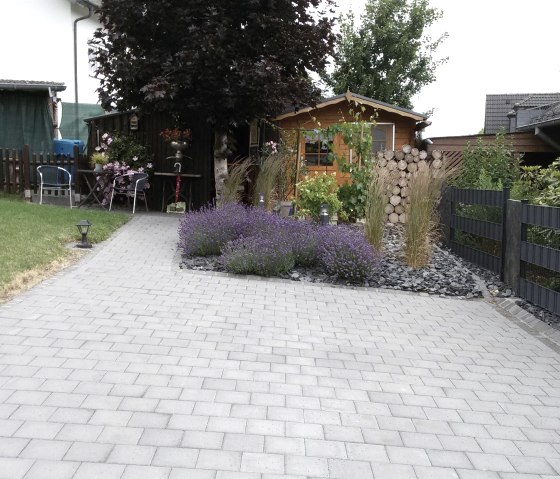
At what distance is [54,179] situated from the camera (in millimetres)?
14328

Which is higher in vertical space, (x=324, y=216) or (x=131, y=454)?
(x=324, y=216)

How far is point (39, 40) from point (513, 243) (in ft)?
64.7

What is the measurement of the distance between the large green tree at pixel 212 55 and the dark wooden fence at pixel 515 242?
14.4ft

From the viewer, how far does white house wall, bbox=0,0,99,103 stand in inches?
819

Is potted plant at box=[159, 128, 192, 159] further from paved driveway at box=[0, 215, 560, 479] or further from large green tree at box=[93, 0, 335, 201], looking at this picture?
paved driveway at box=[0, 215, 560, 479]

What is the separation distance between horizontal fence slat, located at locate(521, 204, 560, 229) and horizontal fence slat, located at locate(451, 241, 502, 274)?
1.22 metres

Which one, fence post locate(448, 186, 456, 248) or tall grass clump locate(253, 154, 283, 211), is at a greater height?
tall grass clump locate(253, 154, 283, 211)

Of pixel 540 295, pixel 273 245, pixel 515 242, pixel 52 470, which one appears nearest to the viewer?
pixel 52 470

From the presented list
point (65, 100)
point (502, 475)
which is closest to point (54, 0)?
point (65, 100)

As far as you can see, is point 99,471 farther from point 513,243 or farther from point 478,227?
point 478,227

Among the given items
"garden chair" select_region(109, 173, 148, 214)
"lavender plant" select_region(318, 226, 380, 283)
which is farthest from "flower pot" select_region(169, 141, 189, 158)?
"lavender plant" select_region(318, 226, 380, 283)

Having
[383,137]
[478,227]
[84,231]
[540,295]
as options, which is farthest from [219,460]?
[383,137]

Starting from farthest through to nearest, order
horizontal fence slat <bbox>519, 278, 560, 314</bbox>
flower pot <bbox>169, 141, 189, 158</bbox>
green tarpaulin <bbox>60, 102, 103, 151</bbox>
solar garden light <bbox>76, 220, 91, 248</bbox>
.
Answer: green tarpaulin <bbox>60, 102, 103, 151</bbox> < flower pot <bbox>169, 141, 189, 158</bbox> < solar garden light <bbox>76, 220, 91, 248</bbox> < horizontal fence slat <bbox>519, 278, 560, 314</bbox>

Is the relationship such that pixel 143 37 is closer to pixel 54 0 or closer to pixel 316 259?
pixel 316 259
